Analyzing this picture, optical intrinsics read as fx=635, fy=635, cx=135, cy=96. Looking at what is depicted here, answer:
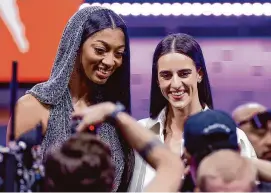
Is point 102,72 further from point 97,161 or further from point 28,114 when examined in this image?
point 97,161

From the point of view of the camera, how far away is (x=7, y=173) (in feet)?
6.54

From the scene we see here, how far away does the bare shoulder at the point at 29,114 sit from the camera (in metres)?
2.57

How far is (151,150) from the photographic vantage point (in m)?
1.86

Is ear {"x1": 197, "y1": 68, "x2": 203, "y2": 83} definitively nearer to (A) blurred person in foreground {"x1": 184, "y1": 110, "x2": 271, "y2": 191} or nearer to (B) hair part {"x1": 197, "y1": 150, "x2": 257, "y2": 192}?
(A) blurred person in foreground {"x1": 184, "y1": 110, "x2": 271, "y2": 191}

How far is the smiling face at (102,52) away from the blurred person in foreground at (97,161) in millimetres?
743

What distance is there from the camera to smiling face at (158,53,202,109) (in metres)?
2.89

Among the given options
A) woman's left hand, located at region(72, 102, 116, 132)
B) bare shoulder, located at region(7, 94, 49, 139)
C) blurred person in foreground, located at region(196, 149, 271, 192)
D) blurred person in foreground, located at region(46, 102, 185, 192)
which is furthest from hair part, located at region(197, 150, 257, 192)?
bare shoulder, located at region(7, 94, 49, 139)

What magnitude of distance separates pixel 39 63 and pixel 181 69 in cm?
159

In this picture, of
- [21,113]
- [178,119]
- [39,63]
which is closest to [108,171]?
[21,113]

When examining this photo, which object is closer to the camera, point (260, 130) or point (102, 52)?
point (102, 52)

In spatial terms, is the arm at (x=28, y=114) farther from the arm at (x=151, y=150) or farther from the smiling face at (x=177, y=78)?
the arm at (x=151, y=150)

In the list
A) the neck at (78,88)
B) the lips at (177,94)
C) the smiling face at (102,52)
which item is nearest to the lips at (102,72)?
the smiling face at (102,52)

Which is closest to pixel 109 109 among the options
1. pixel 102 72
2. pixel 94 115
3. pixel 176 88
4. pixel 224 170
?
pixel 94 115

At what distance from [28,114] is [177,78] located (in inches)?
28.1
